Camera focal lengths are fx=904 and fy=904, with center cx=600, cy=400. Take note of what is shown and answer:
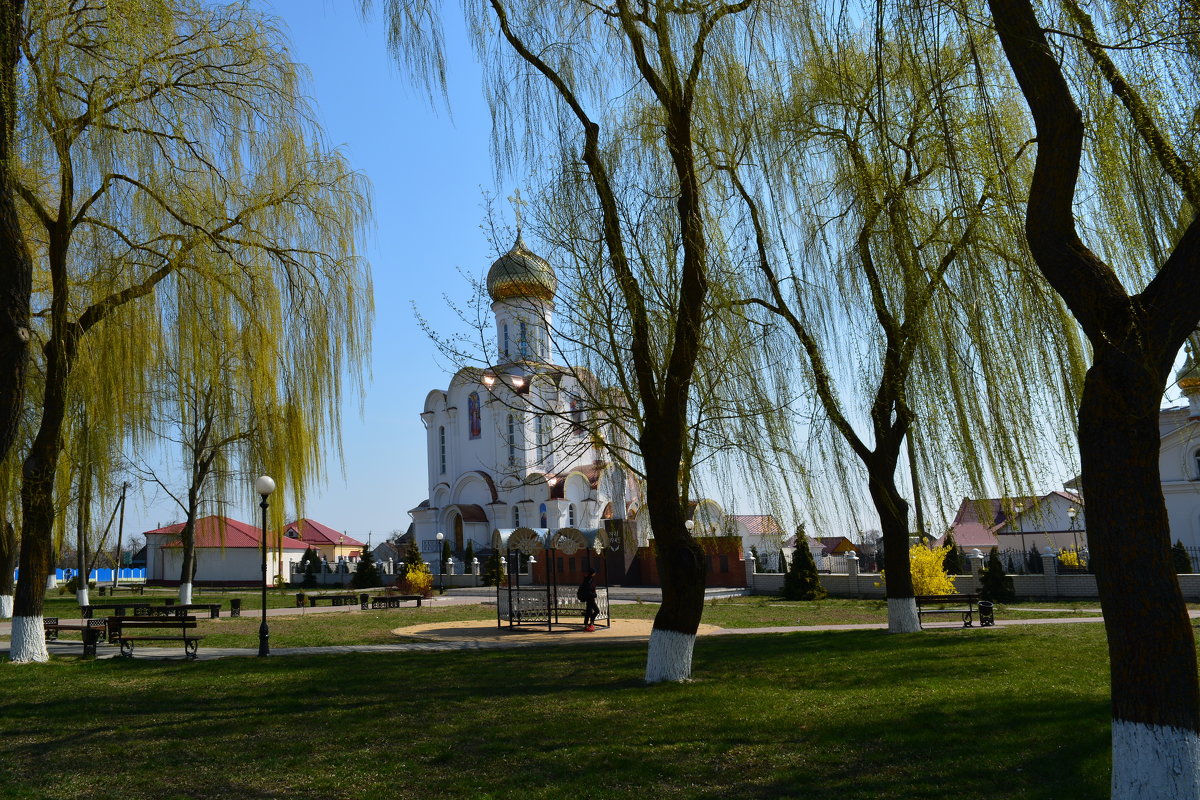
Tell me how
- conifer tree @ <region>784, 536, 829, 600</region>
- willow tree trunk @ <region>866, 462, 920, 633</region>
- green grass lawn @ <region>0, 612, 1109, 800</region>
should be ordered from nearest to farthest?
1. green grass lawn @ <region>0, 612, 1109, 800</region>
2. willow tree trunk @ <region>866, 462, 920, 633</region>
3. conifer tree @ <region>784, 536, 829, 600</region>

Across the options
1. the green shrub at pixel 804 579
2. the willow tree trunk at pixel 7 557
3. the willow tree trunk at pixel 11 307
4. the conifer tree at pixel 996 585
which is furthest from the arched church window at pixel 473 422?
the willow tree trunk at pixel 11 307

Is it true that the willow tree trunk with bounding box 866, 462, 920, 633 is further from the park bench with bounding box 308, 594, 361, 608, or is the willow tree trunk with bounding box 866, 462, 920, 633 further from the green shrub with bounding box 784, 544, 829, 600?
the park bench with bounding box 308, 594, 361, 608

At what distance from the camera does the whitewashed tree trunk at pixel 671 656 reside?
10.6 meters

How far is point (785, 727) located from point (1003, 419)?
344 centimetres

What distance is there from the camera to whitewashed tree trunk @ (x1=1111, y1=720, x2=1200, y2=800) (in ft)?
16.9

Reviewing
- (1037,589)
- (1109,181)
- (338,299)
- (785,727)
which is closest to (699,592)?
(785,727)

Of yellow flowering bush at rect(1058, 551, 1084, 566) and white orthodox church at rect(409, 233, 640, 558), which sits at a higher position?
white orthodox church at rect(409, 233, 640, 558)

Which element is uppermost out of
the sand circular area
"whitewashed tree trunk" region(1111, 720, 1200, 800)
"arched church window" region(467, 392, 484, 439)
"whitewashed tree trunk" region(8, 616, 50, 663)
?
"arched church window" region(467, 392, 484, 439)

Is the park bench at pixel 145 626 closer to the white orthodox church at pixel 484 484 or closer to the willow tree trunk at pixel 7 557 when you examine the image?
the willow tree trunk at pixel 7 557

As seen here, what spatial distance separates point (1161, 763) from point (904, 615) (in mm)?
11094

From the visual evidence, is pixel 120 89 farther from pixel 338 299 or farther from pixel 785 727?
pixel 785 727

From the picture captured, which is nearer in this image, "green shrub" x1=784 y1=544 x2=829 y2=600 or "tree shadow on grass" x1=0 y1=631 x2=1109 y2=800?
"tree shadow on grass" x1=0 y1=631 x2=1109 y2=800

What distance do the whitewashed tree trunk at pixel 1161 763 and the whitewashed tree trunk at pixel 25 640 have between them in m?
13.8

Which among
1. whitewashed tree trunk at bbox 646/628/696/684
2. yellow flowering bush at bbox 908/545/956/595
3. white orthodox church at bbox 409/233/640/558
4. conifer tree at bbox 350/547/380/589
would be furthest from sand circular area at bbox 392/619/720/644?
conifer tree at bbox 350/547/380/589
